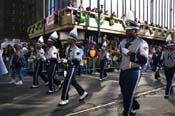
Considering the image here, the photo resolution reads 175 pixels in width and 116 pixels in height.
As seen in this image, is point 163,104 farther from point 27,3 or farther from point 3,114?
point 27,3

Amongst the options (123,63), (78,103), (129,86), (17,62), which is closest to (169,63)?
(78,103)

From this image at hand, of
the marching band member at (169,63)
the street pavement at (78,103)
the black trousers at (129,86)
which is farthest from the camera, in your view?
the marching band member at (169,63)

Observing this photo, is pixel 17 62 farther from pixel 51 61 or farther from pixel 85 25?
pixel 85 25

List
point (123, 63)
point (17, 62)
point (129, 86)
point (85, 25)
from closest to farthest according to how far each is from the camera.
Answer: point (129, 86)
point (123, 63)
point (17, 62)
point (85, 25)

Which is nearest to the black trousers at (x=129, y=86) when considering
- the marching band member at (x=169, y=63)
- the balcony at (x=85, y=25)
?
the marching band member at (x=169, y=63)

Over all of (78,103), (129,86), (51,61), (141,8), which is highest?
(141,8)

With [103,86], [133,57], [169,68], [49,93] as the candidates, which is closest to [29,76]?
[103,86]

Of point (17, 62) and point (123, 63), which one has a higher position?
point (123, 63)

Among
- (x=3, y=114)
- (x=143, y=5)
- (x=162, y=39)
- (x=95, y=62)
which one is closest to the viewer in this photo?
(x=3, y=114)

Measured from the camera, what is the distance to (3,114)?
9.59m

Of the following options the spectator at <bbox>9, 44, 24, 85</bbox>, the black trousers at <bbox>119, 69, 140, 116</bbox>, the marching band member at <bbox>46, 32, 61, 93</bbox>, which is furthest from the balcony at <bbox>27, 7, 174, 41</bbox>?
the black trousers at <bbox>119, 69, 140, 116</bbox>

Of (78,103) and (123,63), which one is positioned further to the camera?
(78,103)

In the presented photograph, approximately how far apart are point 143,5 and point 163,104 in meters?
39.1

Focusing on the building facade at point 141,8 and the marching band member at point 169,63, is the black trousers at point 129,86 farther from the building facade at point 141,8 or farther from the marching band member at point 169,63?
the building facade at point 141,8
